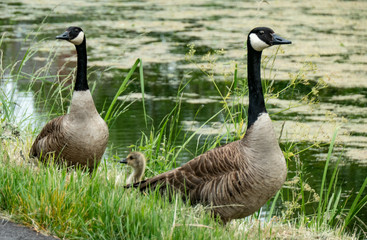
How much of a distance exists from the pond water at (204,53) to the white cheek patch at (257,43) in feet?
3.56

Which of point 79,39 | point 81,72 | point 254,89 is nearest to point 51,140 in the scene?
point 81,72

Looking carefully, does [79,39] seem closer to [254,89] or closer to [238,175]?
[254,89]

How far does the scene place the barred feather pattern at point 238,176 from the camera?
460cm

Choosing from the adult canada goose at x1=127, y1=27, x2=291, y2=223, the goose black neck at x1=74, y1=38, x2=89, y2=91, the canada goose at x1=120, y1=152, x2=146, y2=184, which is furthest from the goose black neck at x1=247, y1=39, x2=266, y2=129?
the goose black neck at x1=74, y1=38, x2=89, y2=91

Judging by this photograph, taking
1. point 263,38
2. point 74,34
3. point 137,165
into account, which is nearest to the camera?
point 263,38

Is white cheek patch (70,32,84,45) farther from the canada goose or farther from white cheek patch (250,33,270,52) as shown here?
white cheek patch (250,33,270,52)

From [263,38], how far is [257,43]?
0.07 m

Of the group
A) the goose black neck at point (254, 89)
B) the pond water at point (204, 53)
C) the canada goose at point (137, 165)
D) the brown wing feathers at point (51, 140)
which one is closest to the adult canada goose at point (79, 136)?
the brown wing feathers at point (51, 140)

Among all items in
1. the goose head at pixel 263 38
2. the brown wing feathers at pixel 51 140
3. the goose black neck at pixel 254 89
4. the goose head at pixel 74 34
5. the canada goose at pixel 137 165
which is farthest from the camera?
the goose head at pixel 74 34

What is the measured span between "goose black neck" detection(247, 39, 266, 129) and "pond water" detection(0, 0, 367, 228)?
98 cm

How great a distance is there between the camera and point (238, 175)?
15.2 ft

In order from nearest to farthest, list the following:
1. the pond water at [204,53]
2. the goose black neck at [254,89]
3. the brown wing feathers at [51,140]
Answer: the goose black neck at [254,89], the brown wing feathers at [51,140], the pond water at [204,53]

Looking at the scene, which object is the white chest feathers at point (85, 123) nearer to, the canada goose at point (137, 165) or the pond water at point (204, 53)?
the canada goose at point (137, 165)

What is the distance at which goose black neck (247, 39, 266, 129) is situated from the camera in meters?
4.86
